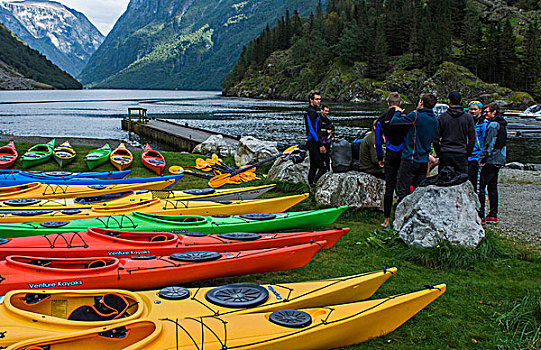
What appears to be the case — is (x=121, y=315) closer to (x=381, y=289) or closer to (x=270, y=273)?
(x=270, y=273)

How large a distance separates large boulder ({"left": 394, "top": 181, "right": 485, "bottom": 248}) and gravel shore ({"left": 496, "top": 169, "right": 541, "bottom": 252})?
52.3 inches

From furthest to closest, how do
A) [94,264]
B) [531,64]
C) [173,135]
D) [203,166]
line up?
[531,64] < [173,135] < [203,166] < [94,264]

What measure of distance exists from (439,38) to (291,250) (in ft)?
263

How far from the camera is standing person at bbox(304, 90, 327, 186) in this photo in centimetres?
801

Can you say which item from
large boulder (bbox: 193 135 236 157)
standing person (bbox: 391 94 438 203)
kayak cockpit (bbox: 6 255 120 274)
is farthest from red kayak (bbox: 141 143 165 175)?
standing person (bbox: 391 94 438 203)

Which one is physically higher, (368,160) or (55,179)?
(368,160)

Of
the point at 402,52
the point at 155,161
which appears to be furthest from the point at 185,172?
the point at 402,52

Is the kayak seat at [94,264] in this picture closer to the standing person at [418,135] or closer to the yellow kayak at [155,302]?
the yellow kayak at [155,302]

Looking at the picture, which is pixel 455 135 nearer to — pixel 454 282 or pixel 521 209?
pixel 454 282

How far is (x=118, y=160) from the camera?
13875 mm

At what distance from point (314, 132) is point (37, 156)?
35.0 feet

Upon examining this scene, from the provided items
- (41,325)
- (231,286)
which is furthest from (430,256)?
(41,325)

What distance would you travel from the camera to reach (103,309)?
12.5 feet

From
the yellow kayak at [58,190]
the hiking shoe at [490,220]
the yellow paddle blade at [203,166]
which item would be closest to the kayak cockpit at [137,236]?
the yellow kayak at [58,190]
